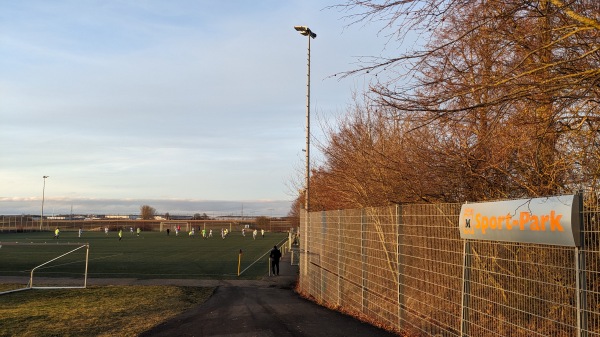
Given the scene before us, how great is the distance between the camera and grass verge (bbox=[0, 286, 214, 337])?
11.2 meters

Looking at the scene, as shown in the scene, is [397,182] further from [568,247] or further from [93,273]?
[93,273]

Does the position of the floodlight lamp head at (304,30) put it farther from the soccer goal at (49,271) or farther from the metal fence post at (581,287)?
the metal fence post at (581,287)

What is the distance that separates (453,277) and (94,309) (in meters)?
11.1

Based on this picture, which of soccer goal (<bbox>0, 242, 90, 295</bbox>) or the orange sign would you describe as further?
soccer goal (<bbox>0, 242, 90, 295</bbox>)

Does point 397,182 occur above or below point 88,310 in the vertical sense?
above

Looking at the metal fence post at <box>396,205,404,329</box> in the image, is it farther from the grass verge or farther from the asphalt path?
the grass verge

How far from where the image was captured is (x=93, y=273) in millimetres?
26938

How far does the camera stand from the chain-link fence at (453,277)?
501 centimetres

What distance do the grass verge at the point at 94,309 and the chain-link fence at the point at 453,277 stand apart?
5082 mm

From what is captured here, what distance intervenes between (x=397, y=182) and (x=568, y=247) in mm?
6194

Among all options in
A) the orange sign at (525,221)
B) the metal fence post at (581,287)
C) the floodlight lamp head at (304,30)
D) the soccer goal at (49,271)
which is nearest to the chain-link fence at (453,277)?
the metal fence post at (581,287)

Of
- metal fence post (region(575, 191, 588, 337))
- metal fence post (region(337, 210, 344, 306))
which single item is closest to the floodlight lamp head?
metal fence post (region(337, 210, 344, 306))

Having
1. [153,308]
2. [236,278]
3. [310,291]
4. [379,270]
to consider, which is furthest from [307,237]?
[236,278]

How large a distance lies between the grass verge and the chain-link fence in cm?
508
